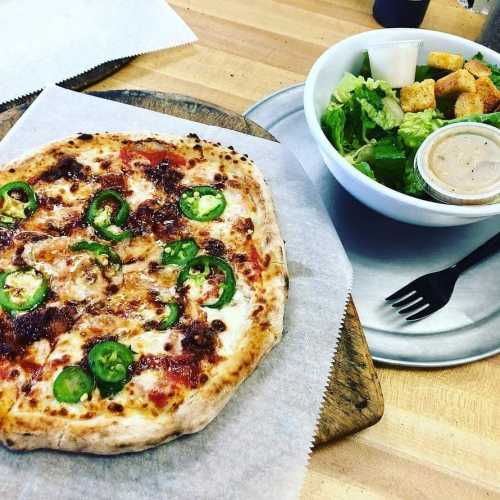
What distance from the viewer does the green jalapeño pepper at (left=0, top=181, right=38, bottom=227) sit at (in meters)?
2.12

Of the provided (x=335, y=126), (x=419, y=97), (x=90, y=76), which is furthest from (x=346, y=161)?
(x=90, y=76)

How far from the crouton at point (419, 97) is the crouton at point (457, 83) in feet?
0.18

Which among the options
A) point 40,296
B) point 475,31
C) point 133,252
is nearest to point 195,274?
point 133,252

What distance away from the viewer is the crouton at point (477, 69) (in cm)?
233

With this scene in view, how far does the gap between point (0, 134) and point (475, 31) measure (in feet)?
9.05

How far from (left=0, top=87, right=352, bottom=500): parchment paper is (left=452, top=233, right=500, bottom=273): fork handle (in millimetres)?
440

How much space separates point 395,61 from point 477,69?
0.33 meters

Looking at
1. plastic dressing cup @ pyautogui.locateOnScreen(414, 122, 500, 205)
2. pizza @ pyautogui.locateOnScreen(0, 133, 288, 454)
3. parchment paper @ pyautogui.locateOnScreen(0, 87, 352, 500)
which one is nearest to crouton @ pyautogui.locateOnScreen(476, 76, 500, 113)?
plastic dressing cup @ pyautogui.locateOnScreen(414, 122, 500, 205)

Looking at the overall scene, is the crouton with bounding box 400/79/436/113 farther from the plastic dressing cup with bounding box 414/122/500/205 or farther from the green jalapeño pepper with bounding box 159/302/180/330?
the green jalapeño pepper with bounding box 159/302/180/330

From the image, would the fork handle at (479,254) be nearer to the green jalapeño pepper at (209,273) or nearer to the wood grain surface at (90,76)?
the green jalapeño pepper at (209,273)

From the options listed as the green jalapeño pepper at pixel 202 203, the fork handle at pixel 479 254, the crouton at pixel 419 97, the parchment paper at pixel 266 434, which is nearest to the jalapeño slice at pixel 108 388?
the parchment paper at pixel 266 434

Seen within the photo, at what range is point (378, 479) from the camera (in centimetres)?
180

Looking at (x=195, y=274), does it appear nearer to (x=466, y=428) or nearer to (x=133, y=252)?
(x=133, y=252)

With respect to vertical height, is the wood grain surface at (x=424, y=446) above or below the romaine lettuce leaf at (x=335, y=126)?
below
